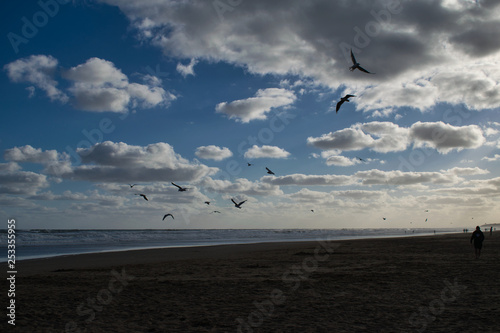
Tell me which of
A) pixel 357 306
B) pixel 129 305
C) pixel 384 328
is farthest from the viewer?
pixel 129 305

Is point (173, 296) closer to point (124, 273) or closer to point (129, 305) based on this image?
point (129, 305)

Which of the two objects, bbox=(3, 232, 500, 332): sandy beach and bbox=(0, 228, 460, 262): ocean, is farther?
bbox=(0, 228, 460, 262): ocean

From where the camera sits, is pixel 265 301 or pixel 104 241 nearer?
pixel 265 301

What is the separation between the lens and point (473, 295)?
10781mm

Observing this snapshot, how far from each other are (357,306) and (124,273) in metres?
11.0

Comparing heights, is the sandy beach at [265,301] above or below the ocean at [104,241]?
above

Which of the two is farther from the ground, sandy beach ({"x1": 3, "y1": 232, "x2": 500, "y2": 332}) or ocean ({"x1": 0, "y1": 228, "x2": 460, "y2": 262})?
sandy beach ({"x1": 3, "y1": 232, "x2": 500, "y2": 332})

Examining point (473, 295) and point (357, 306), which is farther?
point (473, 295)

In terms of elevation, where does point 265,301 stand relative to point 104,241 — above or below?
above

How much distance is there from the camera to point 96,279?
1501cm

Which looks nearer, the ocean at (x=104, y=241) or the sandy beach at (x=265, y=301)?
the sandy beach at (x=265, y=301)

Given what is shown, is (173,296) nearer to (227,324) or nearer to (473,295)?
(227,324)

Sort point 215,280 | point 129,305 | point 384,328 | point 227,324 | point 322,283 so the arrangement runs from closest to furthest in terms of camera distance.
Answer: point 384,328 → point 227,324 → point 129,305 → point 322,283 → point 215,280

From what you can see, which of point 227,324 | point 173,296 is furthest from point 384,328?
point 173,296
